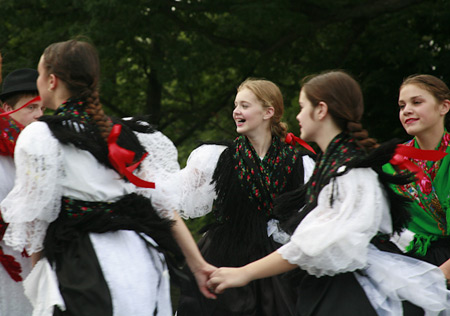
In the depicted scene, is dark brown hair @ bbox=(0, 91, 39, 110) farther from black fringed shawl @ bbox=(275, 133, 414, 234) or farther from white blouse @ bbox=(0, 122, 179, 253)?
black fringed shawl @ bbox=(275, 133, 414, 234)

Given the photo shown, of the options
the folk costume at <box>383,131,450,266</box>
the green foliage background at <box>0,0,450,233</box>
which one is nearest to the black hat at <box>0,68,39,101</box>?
the folk costume at <box>383,131,450,266</box>

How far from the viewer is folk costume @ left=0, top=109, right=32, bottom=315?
11.7 ft

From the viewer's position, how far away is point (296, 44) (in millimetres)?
11086

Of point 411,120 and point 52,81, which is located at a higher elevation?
point 52,81

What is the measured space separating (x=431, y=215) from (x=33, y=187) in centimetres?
236

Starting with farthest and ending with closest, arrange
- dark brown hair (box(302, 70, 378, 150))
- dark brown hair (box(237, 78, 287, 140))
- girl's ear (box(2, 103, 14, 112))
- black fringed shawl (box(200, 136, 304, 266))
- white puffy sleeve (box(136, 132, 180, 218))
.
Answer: dark brown hair (box(237, 78, 287, 140)) < black fringed shawl (box(200, 136, 304, 266)) < girl's ear (box(2, 103, 14, 112)) < white puffy sleeve (box(136, 132, 180, 218)) < dark brown hair (box(302, 70, 378, 150))

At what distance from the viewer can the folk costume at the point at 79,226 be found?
2.80m

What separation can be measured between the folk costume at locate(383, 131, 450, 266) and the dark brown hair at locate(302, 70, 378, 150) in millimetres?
929

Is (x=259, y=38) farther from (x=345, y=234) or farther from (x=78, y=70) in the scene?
(x=345, y=234)

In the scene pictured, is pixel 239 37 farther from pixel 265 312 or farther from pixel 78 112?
pixel 78 112

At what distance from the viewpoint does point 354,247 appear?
285 cm

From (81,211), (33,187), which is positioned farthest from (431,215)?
(33,187)

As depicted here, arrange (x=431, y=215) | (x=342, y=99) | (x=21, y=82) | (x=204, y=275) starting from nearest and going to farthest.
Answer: (x=342, y=99) → (x=204, y=275) → (x=431, y=215) → (x=21, y=82)

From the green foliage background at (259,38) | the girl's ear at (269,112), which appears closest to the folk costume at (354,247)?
the girl's ear at (269,112)
